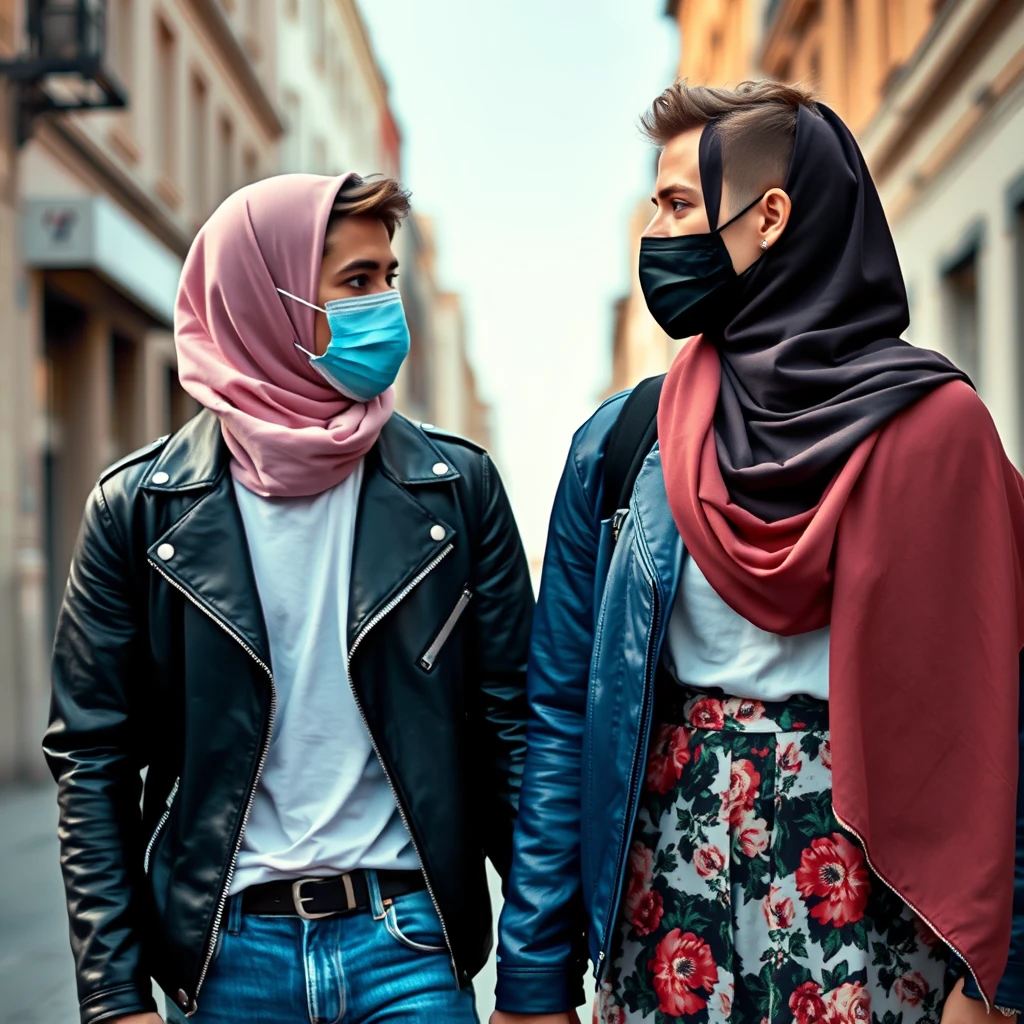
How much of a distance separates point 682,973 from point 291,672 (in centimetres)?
84

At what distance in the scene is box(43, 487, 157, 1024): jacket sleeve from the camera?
240cm

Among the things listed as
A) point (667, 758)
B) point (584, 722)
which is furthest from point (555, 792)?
point (667, 758)

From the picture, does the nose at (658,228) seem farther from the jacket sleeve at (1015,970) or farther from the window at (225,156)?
the window at (225,156)

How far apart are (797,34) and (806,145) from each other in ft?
63.3

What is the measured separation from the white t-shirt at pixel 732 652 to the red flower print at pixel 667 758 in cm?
9

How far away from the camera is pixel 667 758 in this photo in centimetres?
227

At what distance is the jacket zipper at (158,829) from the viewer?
2500 mm

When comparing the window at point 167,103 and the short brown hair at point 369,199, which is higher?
the window at point 167,103

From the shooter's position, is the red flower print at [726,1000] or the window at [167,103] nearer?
the red flower print at [726,1000]

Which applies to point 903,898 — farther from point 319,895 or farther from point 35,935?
point 35,935

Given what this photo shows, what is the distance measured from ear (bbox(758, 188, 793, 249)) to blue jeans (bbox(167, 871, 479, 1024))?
1258 millimetres

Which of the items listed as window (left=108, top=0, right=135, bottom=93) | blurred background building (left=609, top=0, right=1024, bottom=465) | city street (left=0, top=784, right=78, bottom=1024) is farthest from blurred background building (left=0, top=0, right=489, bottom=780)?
blurred background building (left=609, top=0, right=1024, bottom=465)

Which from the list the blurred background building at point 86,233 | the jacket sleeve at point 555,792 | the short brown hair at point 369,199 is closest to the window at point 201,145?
the blurred background building at point 86,233

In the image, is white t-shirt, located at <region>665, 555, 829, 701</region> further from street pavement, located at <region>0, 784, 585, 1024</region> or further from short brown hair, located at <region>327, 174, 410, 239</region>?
street pavement, located at <region>0, 784, 585, 1024</region>
